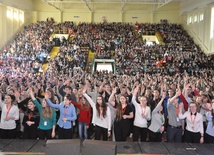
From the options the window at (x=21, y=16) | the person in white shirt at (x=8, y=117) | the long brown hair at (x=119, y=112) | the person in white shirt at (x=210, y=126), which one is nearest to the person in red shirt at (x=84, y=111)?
the long brown hair at (x=119, y=112)

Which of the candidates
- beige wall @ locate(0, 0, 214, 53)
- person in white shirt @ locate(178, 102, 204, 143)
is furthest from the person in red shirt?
beige wall @ locate(0, 0, 214, 53)

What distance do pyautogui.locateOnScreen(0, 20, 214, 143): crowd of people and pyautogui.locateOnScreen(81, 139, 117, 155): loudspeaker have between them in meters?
1.76

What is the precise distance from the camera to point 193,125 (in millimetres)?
5309

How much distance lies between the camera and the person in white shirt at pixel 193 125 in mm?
5227

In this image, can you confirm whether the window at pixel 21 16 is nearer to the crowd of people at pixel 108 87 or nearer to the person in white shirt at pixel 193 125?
the crowd of people at pixel 108 87

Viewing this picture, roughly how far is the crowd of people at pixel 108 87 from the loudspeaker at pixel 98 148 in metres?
1.76

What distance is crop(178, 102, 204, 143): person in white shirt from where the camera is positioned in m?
5.23

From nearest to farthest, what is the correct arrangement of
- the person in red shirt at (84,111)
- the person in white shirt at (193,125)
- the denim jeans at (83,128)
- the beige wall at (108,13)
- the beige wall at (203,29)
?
the person in white shirt at (193,125) < the person in red shirt at (84,111) < the denim jeans at (83,128) < the beige wall at (203,29) < the beige wall at (108,13)

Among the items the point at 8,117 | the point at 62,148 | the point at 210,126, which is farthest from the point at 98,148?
the point at 210,126

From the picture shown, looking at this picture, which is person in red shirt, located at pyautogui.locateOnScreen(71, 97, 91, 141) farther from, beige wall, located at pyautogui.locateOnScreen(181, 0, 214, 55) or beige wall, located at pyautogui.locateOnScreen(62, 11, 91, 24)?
beige wall, located at pyautogui.locateOnScreen(62, 11, 91, 24)

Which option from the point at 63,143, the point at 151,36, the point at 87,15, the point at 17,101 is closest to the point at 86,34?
the point at 87,15

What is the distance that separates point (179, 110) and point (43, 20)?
93.2 feet

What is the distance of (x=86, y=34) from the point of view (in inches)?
1037

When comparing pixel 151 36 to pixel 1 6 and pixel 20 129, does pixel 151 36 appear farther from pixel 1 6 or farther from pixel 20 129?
pixel 20 129
